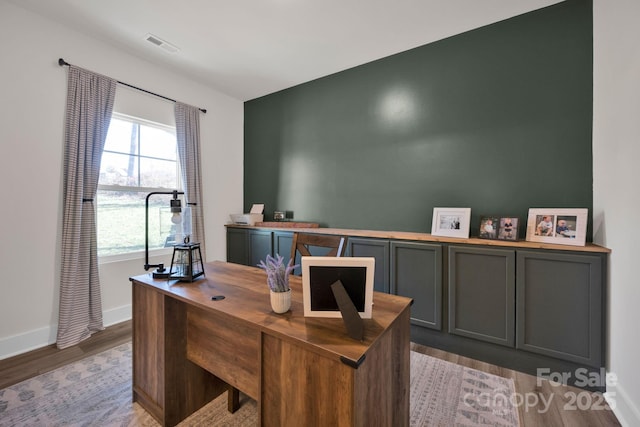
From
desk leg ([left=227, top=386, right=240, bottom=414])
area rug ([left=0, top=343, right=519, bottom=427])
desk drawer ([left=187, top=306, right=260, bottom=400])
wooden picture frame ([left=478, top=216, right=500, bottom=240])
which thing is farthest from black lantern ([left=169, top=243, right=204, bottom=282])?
wooden picture frame ([left=478, top=216, right=500, bottom=240])

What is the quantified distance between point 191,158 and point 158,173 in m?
0.41

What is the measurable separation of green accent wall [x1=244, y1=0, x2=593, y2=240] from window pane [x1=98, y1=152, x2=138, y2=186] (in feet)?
5.69

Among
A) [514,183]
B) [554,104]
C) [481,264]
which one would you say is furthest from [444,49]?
[481,264]

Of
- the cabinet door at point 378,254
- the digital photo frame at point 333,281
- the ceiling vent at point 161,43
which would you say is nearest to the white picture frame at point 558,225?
the cabinet door at point 378,254

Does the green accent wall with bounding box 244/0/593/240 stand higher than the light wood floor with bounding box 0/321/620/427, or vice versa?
the green accent wall with bounding box 244/0/593/240

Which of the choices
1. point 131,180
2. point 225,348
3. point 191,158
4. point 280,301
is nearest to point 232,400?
point 225,348

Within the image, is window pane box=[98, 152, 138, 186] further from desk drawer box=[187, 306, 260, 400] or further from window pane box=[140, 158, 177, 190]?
desk drawer box=[187, 306, 260, 400]

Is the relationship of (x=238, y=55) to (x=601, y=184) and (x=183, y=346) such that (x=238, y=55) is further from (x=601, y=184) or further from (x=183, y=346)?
(x=601, y=184)

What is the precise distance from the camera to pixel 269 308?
1220 mm

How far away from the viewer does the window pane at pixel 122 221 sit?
2.71 metres

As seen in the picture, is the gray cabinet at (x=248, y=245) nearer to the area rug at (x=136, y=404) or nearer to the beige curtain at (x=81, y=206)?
the beige curtain at (x=81, y=206)

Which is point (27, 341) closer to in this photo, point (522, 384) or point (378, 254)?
point (378, 254)

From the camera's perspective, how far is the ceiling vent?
257 centimetres

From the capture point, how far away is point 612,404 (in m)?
1.63
